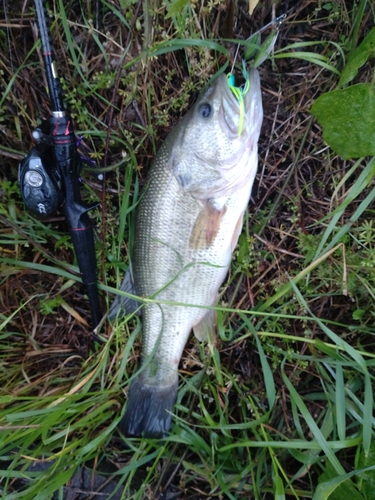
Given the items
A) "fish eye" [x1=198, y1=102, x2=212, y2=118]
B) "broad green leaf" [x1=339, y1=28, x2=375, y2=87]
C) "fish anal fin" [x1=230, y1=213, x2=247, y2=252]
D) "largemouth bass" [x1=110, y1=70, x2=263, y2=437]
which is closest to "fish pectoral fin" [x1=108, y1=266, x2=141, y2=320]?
"largemouth bass" [x1=110, y1=70, x2=263, y2=437]

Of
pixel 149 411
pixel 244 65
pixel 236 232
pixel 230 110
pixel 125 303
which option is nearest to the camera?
pixel 230 110

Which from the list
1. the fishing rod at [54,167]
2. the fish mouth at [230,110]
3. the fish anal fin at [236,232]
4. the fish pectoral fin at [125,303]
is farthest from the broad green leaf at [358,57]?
the fish pectoral fin at [125,303]

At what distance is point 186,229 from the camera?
1.99 metres

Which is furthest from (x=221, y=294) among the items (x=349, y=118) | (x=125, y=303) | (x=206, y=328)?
(x=349, y=118)

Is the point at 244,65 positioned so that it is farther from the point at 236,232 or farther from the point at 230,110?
the point at 236,232

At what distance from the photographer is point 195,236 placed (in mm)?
1988

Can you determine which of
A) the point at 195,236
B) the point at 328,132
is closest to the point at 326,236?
the point at 328,132

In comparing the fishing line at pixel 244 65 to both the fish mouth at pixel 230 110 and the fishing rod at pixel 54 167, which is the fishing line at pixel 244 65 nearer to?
the fish mouth at pixel 230 110

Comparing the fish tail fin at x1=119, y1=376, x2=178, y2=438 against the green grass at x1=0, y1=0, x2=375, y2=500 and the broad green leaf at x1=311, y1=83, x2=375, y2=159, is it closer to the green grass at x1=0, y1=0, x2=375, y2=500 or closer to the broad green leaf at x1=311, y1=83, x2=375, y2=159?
the green grass at x1=0, y1=0, x2=375, y2=500

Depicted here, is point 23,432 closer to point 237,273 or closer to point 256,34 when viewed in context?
point 237,273

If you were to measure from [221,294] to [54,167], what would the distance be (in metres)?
1.12

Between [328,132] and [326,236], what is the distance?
1.72ft

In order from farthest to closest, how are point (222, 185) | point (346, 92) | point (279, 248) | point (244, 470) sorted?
point (279, 248) < point (244, 470) < point (222, 185) < point (346, 92)

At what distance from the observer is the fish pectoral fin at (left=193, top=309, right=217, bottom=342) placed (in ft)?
7.25
